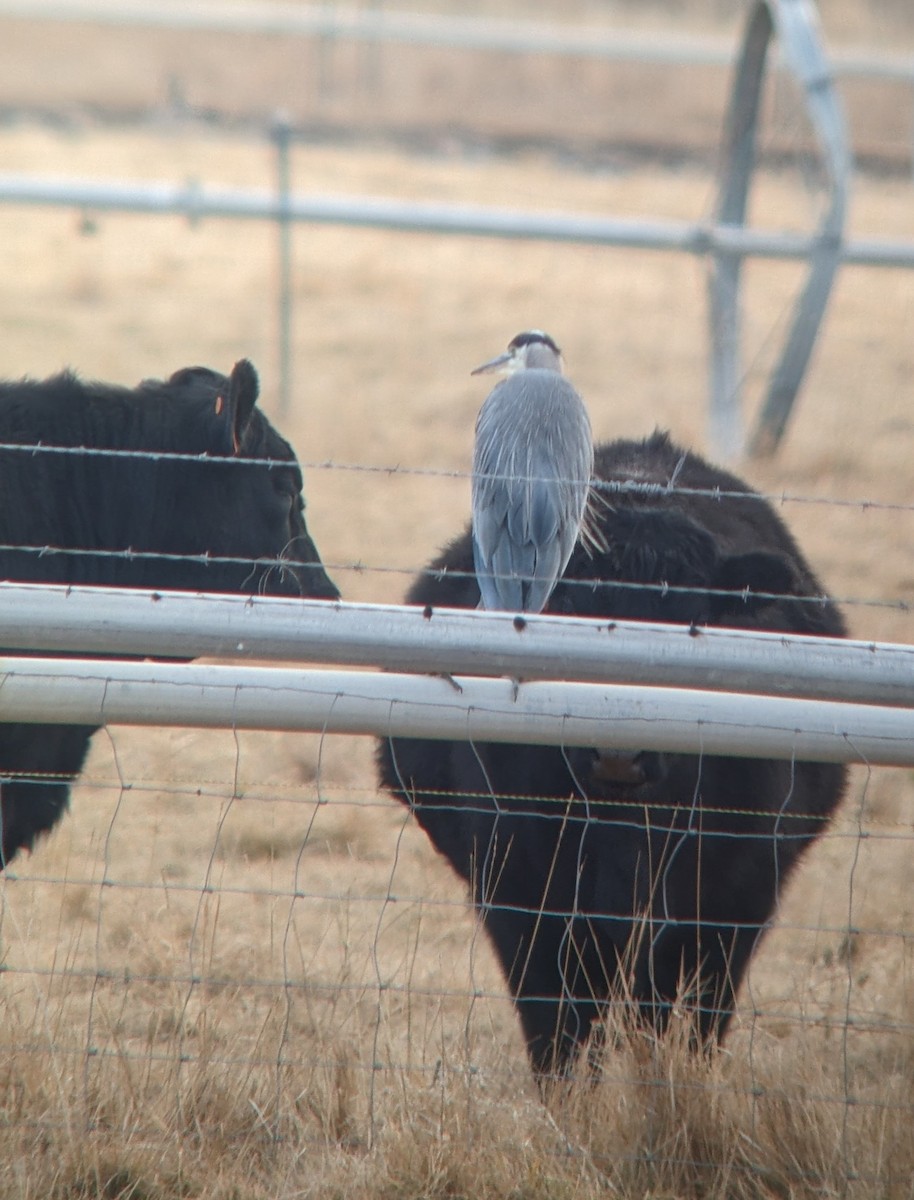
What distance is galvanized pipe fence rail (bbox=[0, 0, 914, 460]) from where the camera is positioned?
855cm

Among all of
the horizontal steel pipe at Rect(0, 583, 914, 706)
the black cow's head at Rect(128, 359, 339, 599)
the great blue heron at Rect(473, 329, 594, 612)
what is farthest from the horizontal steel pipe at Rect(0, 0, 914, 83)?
the horizontal steel pipe at Rect(0, 583, 914, 706)

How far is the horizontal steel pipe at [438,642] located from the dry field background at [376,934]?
259 mm

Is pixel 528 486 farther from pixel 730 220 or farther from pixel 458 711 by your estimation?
pixel 730 220

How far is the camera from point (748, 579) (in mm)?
2963

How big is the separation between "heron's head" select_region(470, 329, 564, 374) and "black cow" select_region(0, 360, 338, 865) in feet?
2.48

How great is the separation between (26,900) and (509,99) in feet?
79.2

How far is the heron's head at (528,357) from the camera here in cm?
417

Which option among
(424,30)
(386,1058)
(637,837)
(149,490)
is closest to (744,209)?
(149,490)

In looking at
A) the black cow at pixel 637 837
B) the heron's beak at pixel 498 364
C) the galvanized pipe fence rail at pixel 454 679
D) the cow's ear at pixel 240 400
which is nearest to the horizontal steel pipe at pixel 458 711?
the galvanized pipe fence rail at pixel 454 679

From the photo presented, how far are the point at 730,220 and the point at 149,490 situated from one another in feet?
23.1

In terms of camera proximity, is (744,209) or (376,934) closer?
(376,934)

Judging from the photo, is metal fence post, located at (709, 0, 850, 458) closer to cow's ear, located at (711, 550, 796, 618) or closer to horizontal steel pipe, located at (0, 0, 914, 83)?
horizontal steel pipe, located at (0, 0, 914, 83)

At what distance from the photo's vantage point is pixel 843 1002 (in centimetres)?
381

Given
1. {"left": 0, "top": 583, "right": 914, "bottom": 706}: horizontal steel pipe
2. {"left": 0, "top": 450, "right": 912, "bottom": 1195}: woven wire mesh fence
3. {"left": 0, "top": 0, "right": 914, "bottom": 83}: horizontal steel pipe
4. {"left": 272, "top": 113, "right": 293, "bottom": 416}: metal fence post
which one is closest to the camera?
{"left": 0, "top": 583, "right": 914, "bottom": 706}: horizontal steel pipe
